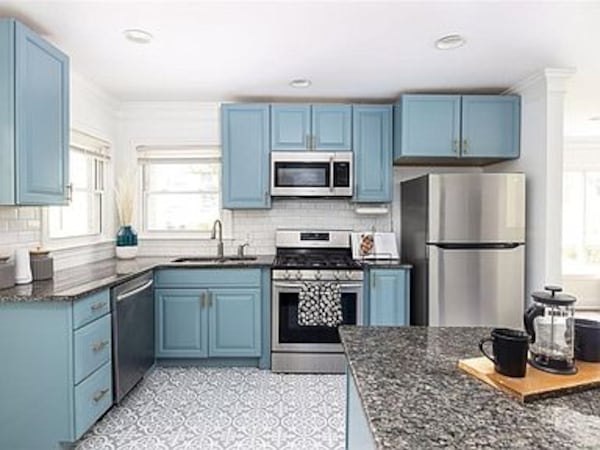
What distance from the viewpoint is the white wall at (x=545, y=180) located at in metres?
3.21

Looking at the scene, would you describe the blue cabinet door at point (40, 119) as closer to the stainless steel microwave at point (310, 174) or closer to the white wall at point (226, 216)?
the white wall at point (226, 216)

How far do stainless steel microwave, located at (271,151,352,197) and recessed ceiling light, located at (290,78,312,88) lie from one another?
23.0 inches

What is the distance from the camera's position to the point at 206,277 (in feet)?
11.6

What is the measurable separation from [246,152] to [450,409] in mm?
3197

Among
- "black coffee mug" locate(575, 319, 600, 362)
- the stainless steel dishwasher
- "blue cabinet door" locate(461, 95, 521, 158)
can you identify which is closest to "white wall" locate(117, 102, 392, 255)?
the stainless steel dishwasher

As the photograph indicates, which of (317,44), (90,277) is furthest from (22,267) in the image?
(317,44)

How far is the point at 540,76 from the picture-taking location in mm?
3260

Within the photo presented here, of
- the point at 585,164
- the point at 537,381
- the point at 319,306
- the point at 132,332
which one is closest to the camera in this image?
the point at 537,381

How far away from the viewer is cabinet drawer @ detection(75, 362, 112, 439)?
2254 mm

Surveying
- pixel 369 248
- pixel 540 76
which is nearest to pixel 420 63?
pixel 540 76

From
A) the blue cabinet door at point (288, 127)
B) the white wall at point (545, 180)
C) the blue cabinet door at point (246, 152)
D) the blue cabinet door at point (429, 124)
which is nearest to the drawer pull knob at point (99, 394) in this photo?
the blue cabinet door at point (246, 152)

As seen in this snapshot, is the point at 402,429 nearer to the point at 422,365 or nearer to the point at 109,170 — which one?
the point at 422,365

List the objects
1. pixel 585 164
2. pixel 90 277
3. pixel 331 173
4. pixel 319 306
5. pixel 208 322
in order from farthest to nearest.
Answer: pixel 585 164 < pixel 331 173 < pixel 208 322 < pixel 319 306 < pixel 90 277

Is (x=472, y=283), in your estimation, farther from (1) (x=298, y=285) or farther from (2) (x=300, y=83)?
(2) (x=300, y=83)
